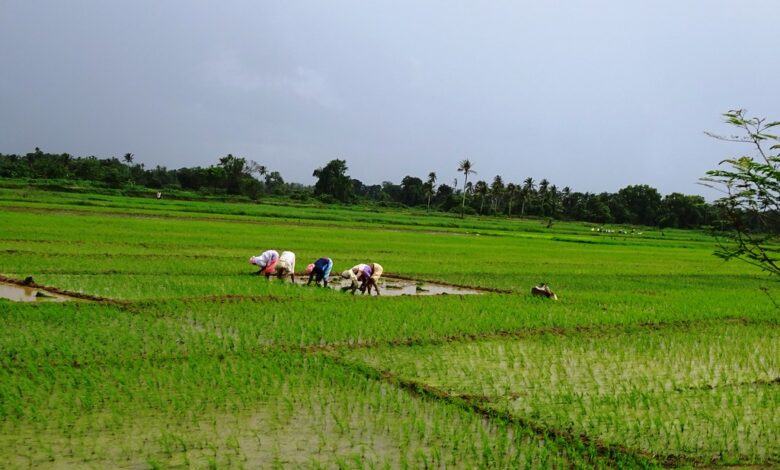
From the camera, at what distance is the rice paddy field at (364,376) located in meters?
4.57

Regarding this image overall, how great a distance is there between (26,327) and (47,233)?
1200cm

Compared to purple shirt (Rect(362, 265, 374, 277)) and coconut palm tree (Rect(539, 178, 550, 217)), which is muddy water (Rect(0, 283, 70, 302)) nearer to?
purple shirt (Rect(362, 265, 374, 277))

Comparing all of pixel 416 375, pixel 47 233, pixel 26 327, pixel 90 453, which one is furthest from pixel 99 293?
pixel 47 233

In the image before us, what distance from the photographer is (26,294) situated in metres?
9.77

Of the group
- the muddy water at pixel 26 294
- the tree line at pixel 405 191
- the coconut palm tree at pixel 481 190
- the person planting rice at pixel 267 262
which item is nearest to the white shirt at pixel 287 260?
the person planting rice at pixel 267 262

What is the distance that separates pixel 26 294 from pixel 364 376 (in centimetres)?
574

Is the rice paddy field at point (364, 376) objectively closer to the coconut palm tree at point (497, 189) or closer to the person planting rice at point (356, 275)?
the person planting rice at point (356, 275)

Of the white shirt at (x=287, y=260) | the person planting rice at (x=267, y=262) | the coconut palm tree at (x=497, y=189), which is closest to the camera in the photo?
the white shirt at (x=287, y=260)

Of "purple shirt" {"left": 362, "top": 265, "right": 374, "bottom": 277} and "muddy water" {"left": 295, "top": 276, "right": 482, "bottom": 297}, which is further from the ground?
"purple shirt" {"left": 362, "top": 265, "right": 374, "bottom": 277}

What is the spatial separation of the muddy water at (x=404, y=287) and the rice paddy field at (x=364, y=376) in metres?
0.27

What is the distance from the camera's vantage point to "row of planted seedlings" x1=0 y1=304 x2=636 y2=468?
14.3 feet

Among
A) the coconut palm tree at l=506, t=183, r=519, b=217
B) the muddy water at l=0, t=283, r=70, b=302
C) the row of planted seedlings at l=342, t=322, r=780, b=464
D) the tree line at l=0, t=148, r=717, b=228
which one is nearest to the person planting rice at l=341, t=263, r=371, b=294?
the row of planted seedlings at l=342, t=322, r=780, b=464

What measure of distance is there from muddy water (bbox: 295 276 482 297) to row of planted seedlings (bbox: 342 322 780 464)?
401 cm

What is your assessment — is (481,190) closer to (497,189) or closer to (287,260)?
(497,189)
